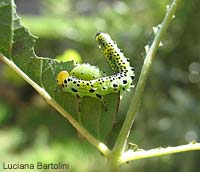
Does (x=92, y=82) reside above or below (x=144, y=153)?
above

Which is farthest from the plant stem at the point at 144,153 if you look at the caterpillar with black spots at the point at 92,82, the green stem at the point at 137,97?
the caterpillar with black spots at the point at 92,82

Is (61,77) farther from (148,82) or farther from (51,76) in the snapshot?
(148,82)

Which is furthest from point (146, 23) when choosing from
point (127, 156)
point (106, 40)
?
point (127, 156)

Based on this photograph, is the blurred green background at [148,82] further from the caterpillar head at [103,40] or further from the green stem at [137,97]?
the green stem at [137,97]

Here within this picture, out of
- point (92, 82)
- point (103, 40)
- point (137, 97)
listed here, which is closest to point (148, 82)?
point (103, 40)

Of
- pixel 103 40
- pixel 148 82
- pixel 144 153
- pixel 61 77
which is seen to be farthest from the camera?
pixel 148 82

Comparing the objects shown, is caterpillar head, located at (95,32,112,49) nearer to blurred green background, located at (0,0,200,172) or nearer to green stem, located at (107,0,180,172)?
green stem, located at (107,0,180,172)

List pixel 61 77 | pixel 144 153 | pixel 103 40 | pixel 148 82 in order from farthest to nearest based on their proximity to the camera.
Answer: pixel 148 82, pixel 103 40, pixel 61 77, pixel 144 153

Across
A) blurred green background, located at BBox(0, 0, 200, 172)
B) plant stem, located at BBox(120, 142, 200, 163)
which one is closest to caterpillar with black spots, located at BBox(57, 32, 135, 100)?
plant stem, located at BBox(120, 142, 200, 163)
